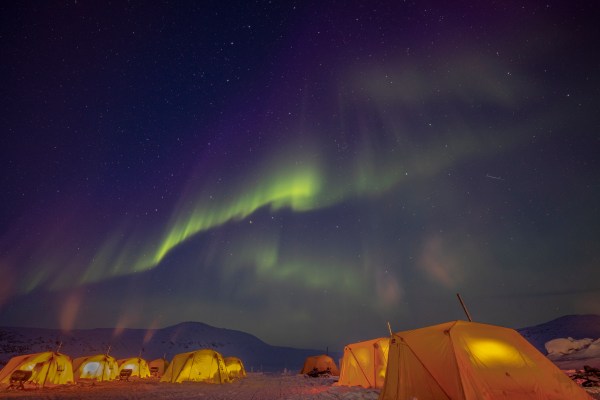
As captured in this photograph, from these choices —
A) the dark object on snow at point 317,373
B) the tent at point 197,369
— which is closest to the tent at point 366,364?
the tent at point 197,369

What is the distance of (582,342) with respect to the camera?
41500 mm

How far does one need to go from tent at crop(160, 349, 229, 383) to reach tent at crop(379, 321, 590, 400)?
1881cm

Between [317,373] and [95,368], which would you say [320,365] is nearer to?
[317,373]

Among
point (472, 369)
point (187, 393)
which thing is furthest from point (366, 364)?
point (472, 369)

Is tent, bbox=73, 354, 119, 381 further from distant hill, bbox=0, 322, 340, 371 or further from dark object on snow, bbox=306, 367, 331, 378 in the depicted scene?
distant hill, bbox=0, 322, 340, 371

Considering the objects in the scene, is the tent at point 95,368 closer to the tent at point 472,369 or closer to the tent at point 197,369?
the tent at point 197,369

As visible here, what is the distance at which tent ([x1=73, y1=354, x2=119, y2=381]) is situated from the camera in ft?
89.5

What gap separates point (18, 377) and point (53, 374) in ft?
10.4

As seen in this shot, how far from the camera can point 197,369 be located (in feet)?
84.1

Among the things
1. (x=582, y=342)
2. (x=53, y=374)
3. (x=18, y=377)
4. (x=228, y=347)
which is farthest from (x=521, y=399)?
(x=228, y=347)

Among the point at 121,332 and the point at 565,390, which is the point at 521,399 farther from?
the point at 121,332

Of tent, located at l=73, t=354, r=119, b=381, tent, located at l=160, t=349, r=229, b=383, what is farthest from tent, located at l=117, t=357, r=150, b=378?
tent, located at l=160, t=349, r=229, b=383

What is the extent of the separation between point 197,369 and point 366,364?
45.9ft

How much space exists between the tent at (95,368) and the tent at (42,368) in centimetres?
537
